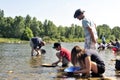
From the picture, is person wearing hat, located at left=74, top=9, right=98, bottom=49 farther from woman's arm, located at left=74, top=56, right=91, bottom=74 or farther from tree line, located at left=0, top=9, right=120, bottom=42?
tree line, located at left=0, top=9, right=120, bottom=42

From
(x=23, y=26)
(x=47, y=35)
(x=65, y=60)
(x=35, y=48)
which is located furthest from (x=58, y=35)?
(x=65, y=60)

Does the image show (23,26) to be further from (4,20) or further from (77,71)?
(77,71)

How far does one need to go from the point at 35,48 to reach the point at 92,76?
1465 centimetres

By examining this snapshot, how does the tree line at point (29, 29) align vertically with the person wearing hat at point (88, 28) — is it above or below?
above

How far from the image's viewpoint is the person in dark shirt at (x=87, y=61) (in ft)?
40.0

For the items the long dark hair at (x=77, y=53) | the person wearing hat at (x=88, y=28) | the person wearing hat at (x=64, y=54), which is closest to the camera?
the long dark hair at (x=77, y=53)

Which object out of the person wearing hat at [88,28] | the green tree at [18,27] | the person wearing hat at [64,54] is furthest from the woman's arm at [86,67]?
the green tree at [18,27]

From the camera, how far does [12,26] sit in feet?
483

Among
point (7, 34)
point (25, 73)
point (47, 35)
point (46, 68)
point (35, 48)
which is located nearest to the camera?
point (25, 73)

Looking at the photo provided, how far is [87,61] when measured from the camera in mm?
12242

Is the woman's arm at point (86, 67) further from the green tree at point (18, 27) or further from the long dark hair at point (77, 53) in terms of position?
the green tree at point (18, 27)

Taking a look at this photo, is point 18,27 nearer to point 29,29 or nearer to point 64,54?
point 29,29

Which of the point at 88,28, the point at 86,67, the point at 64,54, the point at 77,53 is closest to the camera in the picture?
the point at 77,53

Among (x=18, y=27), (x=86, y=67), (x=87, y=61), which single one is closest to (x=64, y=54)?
(x=86, y=67)
